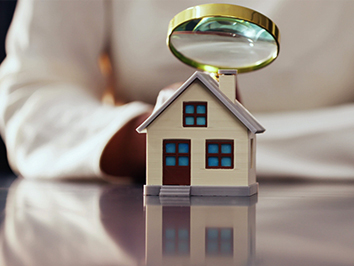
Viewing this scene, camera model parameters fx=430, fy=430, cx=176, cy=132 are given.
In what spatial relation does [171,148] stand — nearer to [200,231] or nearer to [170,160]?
[170,160]

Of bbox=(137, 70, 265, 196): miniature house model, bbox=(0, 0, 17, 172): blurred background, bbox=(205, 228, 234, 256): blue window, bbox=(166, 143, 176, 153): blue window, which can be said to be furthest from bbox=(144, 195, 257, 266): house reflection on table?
bbox=(0, 0, 17, 172): blurred background

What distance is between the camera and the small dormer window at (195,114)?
7.47ft

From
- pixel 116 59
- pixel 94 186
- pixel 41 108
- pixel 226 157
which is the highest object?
pixel 116 59

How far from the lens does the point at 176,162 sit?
2.24 meters

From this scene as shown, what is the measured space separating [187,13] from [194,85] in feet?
1.25

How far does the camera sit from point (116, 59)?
12.5ft

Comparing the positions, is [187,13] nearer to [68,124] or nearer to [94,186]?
[94,186]

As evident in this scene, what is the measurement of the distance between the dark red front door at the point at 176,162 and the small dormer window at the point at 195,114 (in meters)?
0.11

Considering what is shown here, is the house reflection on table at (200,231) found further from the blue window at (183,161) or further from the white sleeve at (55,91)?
the white sleeve at (55,91)

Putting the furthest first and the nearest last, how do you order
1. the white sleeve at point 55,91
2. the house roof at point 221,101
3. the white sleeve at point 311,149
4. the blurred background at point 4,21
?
the blurred background at point 4,21 → the white sleeve at point 55,91 → the white sleeve at point 311,149 → the house roof at point 221,101

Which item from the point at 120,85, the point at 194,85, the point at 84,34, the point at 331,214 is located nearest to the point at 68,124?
the point at 120,85

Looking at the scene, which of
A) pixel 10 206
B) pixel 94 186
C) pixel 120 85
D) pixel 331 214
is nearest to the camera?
pixel 331 214

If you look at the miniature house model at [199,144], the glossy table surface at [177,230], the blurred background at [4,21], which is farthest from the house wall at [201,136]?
the blurred background at [4,21]

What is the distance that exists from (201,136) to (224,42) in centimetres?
63
